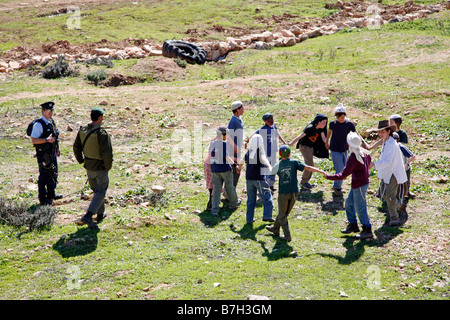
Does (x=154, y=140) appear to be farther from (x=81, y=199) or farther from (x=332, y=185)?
(x=332, y=185)

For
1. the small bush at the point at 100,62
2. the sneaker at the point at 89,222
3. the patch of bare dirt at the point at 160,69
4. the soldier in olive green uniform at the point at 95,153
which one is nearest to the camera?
the soldier in olive green uniform at the point at 95,153

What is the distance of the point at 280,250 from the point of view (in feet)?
26.6

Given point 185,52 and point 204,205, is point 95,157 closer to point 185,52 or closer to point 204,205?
point 204,205

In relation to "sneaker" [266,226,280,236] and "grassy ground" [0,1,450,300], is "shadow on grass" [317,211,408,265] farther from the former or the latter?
"sneaker" [266,226,280,236]

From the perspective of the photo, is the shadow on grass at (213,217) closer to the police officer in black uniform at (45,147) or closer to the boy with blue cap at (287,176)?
the boy with blue cap at (287,176)

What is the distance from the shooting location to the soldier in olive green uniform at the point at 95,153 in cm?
845

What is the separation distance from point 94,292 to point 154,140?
29.4ft

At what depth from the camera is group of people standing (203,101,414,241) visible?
8234 mm

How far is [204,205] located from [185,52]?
1767cm

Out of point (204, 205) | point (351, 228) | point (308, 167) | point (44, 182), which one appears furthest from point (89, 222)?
point (351, 228)

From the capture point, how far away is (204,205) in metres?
10.5

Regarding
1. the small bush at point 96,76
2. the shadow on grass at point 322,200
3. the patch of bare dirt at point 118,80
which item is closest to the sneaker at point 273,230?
the shadow on grass at point 322,200

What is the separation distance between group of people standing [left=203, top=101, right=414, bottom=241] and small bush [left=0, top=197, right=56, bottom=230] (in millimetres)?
3308

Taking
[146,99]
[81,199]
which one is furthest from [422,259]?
[146,99]
